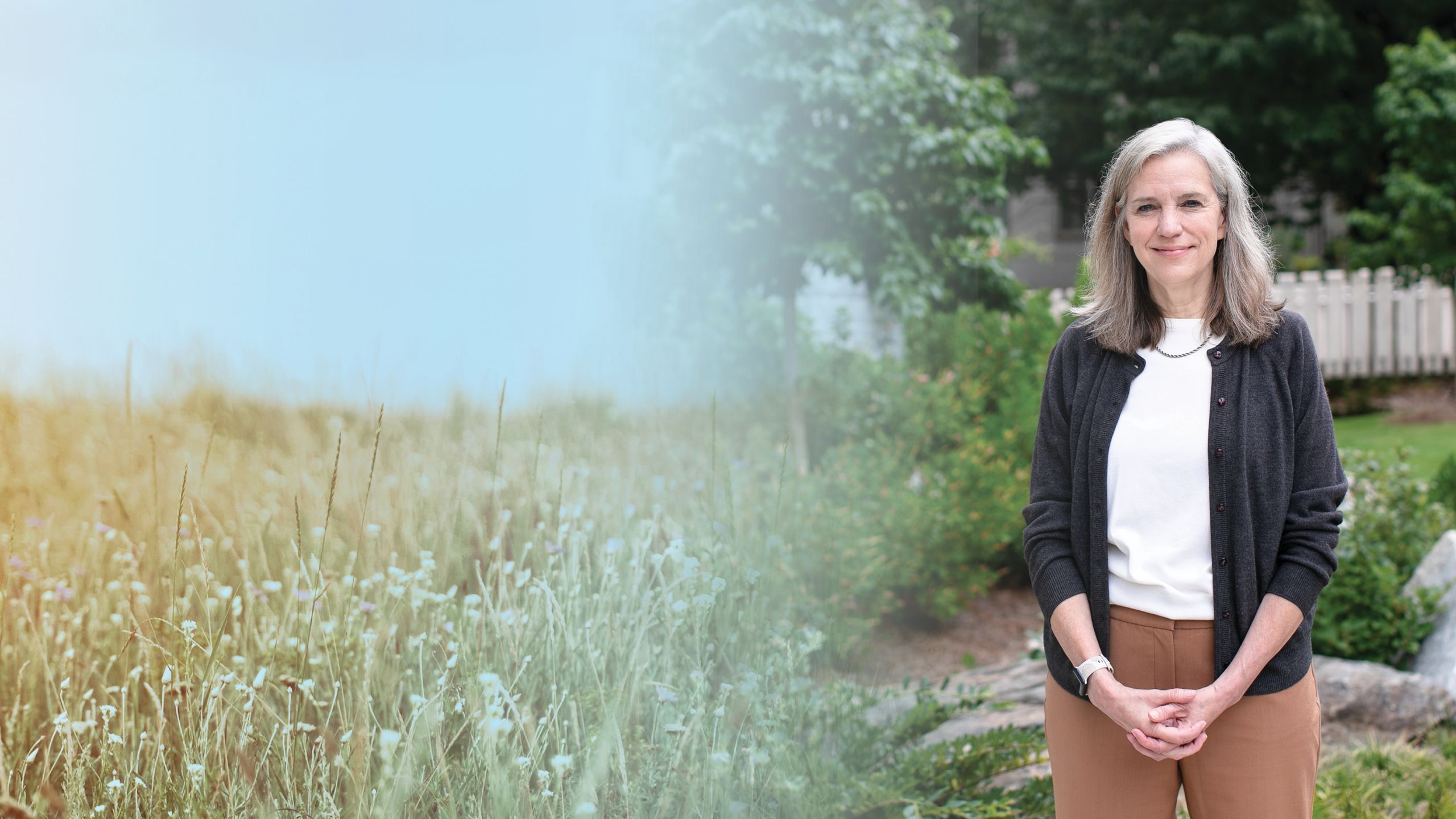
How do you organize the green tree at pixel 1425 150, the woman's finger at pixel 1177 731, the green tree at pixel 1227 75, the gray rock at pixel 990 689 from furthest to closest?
the green tree at pixel 1227 75
the green tree at pixel 1425 150
the gray rock at pixel 990 689
the woman's finger at pixel 1177 731

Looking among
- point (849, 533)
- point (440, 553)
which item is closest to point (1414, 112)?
point (849, 533)

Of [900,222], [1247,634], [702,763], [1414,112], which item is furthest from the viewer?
[1414,112]

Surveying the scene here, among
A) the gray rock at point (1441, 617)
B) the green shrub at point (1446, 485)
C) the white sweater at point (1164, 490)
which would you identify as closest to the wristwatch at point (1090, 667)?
the white sweater at point (1164, 490)

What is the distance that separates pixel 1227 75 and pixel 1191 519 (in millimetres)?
15570

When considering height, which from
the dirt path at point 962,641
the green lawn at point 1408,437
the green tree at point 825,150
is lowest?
the dirt path at point 962,641

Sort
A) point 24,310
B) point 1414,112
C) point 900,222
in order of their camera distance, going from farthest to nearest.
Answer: point 1414,112 < point 900,222 < point 24,310

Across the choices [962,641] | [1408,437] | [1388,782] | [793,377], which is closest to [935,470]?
[962,641]

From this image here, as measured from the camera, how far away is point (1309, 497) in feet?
5.01

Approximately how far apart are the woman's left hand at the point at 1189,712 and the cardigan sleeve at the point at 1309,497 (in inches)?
6.8

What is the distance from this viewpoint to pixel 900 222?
14.6 ft

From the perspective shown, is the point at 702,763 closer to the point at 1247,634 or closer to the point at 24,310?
the point at 1247,634

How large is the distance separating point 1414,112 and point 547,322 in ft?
35.7

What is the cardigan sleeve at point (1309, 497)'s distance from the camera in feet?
4.95
